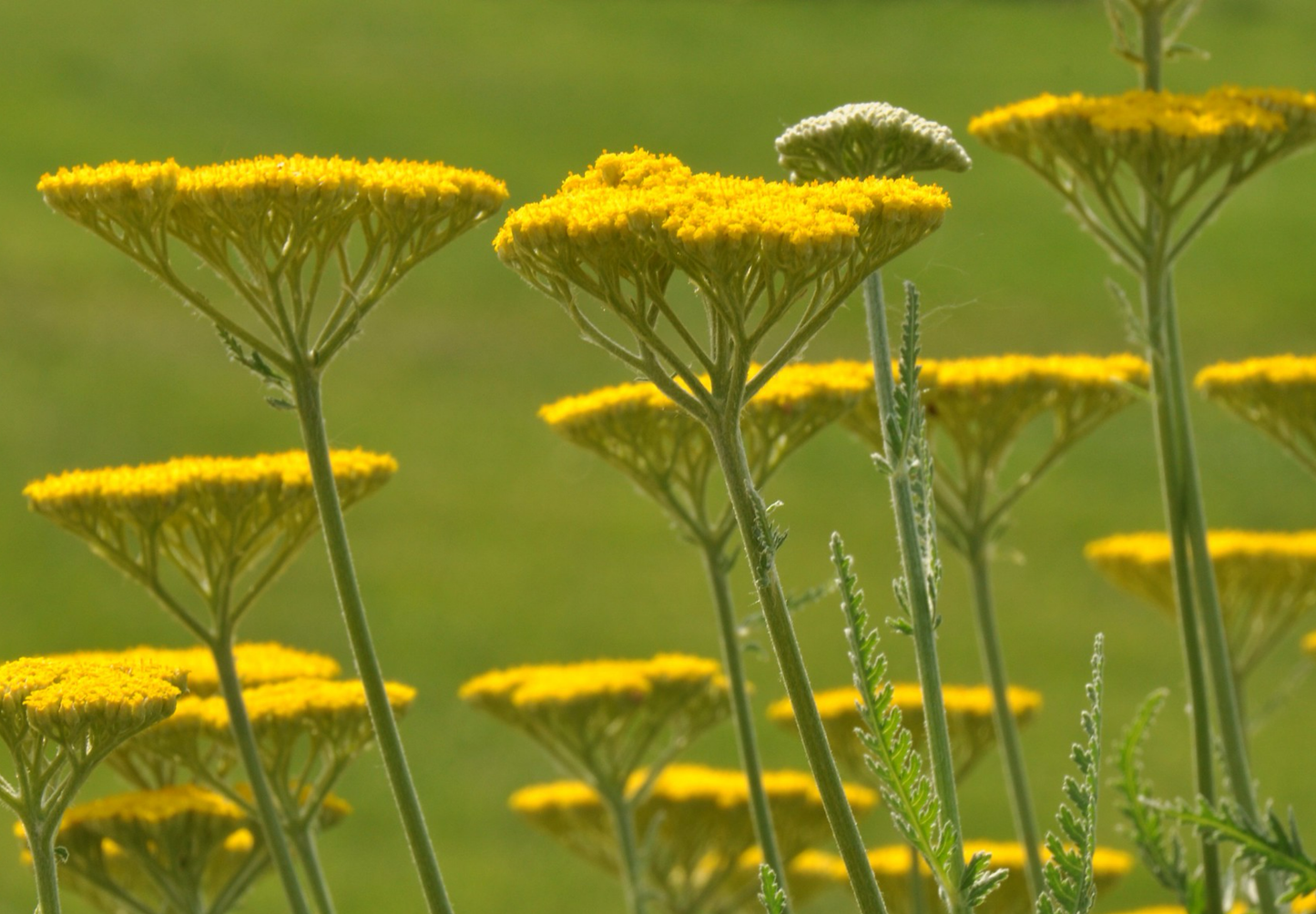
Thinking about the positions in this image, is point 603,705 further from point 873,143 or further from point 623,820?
point 873,143

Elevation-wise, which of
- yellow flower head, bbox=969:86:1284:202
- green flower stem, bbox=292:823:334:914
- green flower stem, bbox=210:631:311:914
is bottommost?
green flower stem, bbox=292:823:334:914

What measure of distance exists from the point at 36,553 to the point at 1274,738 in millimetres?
17327

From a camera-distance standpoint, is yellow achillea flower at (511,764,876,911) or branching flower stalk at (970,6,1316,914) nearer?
branching flower stalk at (970,6,1316,914)

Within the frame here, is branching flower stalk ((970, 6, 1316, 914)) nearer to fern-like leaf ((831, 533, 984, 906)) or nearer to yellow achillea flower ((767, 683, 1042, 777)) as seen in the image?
yellow achillea flower ((767, 683, 1042, 777))

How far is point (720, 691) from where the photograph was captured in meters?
6.26

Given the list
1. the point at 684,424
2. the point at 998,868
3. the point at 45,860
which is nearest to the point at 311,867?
the point at 45,860

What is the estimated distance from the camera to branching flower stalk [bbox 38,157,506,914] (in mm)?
3373

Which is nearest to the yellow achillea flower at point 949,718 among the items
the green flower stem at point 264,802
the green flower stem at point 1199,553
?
the green flower stem at point 1199,553

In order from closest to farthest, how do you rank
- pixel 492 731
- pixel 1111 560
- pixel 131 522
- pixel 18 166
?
1. pixel 131 522
2. pixel 1111 560
3. pixel 492 731
4. pixel 18 166

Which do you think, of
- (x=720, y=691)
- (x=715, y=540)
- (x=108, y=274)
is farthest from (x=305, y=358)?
(x=108, y=274)

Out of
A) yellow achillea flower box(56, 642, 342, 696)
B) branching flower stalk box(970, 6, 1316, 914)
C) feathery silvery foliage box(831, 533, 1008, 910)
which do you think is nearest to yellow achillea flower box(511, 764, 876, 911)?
yellow achillea flower box(56, 642, 342, 696)

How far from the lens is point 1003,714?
16.8 ft

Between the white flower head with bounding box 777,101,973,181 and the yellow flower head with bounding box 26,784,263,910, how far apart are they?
7.71 ft

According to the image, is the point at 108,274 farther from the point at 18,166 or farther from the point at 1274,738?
the point at 1274,738
